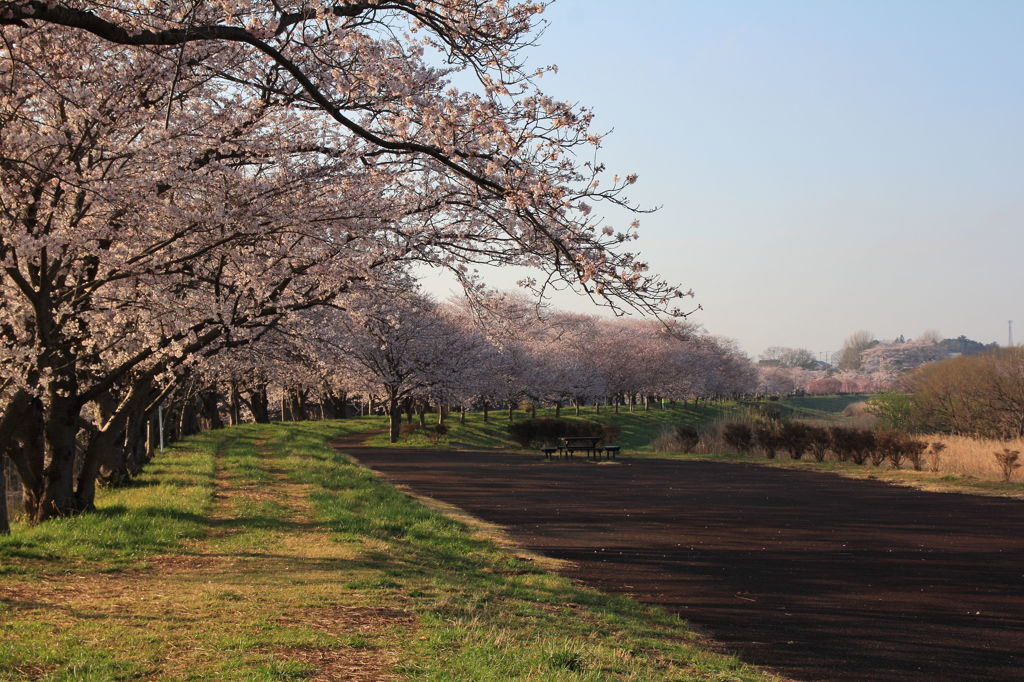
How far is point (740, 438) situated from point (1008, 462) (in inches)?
499

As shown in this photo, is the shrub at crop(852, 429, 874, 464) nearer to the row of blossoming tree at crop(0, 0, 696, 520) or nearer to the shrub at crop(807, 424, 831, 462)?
the shrub at crop(807, 424, 831, 462)

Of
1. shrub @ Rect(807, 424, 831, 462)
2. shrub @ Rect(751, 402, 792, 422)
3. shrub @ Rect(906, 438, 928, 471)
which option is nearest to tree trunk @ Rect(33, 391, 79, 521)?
shrub @ Rect(906, 438, 928, 471)

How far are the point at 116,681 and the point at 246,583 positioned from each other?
11.6 ft

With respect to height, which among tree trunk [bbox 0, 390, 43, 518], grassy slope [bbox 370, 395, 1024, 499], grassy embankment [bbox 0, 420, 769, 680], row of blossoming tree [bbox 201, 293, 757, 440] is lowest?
grassy slope [bbox 370, 395, 1024, 499]

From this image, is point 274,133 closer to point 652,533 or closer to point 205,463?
point 652,533

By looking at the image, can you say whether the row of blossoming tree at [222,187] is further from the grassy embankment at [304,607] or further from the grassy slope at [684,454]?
the grassy slope at [684,454]

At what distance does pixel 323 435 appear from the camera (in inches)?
1870

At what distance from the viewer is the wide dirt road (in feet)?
24.8

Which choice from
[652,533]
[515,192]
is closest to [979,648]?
[515,192]

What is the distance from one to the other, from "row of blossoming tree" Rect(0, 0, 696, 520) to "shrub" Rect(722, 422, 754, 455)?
73.7 ft

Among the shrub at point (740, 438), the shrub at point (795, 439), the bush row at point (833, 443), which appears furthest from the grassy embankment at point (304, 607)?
the shrub at point (740, 438)

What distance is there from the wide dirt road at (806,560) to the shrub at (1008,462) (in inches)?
115

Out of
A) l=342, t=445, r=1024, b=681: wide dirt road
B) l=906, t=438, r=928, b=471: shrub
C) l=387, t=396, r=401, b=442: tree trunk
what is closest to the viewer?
l=342, t=445, r=1024, b=681: wide dirt road

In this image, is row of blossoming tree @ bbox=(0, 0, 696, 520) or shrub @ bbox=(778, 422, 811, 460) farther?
shrub @ bbox=(778, 422, 811, 460)
